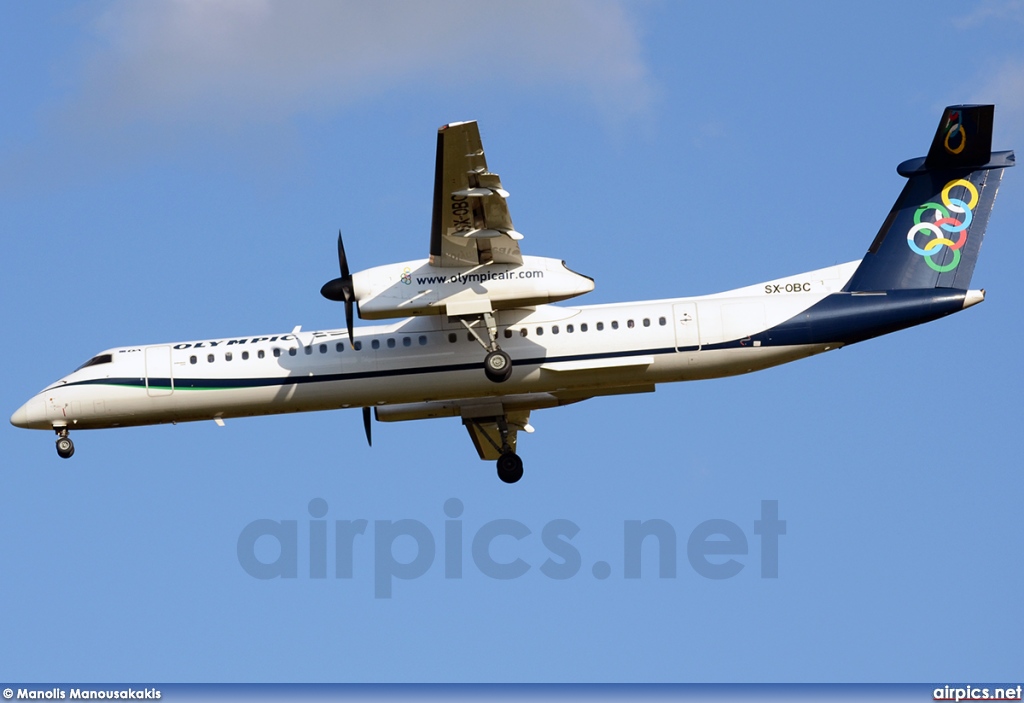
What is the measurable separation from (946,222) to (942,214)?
20 cm

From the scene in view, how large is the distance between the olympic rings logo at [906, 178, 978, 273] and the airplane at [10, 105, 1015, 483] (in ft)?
0.10

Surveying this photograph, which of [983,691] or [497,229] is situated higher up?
[497,229]

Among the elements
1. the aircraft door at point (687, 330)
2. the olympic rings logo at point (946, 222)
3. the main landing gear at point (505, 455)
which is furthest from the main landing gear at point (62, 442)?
the olympic rings logo at point (946, 222)

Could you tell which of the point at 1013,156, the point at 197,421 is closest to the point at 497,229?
the point at 197,421

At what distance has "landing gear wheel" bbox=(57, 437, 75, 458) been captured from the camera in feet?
103

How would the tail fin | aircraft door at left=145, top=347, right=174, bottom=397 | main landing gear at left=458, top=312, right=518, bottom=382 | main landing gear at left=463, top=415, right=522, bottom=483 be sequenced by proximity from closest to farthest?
1. main landing gear at left=458, top=312, right=518, bottom=382
2. the tail fin
3. aircraft door at left=145, top=347, right=174, bottom=397
4. main landing gear at left=463, top=415, right=522, bottom=483

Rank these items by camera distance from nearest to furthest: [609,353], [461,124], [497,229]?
[461,124] → [497,229] → [609,353]

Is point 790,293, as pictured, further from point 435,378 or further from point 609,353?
point 435,378

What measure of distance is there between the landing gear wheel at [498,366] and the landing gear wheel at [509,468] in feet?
11.8

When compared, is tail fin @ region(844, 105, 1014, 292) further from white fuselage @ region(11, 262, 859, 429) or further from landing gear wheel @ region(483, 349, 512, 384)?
landing gear wheel @ region(483, 349, 512, 384)

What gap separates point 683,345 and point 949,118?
725 centimetres

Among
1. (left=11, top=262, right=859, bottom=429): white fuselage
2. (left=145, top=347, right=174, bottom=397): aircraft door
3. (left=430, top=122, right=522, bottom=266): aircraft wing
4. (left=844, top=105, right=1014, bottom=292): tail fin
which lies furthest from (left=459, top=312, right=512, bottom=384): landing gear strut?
(left=844, top=105, right=1014, bottom=292): tail fin

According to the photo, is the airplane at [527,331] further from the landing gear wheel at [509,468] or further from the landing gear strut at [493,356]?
the landing gear wheel at [509,468]

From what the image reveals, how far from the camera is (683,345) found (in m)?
29.4
